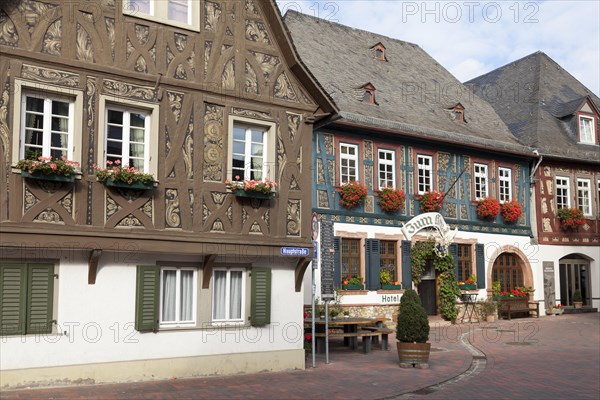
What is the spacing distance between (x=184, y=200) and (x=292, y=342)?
11.5 ft

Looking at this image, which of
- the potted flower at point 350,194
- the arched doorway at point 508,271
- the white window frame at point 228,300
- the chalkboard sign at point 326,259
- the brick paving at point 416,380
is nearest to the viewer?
the brick paving at point 416,380

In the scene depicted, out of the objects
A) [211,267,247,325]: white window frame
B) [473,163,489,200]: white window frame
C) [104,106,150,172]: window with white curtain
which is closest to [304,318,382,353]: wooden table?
[211,267,247,325]: white window frame

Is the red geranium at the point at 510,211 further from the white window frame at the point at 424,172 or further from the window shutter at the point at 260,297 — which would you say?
the window shutter at the point at 260,297

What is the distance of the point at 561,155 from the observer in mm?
27906

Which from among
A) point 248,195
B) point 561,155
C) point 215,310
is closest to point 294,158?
point 248,195

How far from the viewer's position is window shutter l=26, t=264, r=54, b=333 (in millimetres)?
10930

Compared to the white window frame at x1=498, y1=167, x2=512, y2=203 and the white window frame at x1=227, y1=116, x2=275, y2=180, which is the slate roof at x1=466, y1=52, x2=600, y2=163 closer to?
the white window frame at x1=498, y1=167, x2=512, y2=203

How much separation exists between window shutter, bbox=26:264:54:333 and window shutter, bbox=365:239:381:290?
1257cm

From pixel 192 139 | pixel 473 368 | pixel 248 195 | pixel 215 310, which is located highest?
pixel 192 139

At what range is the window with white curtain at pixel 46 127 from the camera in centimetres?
1103

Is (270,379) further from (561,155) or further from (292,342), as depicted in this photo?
(561,155)

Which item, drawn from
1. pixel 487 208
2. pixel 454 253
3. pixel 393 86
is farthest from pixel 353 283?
pixel 393 86

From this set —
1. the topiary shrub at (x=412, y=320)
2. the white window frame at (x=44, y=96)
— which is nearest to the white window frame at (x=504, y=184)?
the topiary shrub at (x=412, y=320)

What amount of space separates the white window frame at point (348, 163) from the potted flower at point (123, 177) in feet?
35.9
